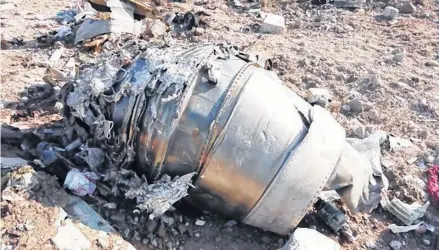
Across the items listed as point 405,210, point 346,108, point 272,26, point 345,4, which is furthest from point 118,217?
point 345,4

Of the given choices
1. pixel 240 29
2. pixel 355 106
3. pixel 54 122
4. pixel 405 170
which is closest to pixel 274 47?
pixel 240 29

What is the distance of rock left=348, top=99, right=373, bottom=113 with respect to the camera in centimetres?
521

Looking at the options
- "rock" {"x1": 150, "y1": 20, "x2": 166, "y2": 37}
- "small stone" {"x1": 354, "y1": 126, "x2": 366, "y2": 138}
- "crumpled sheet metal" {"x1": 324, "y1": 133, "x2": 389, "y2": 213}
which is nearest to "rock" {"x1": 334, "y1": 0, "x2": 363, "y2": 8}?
"rock" {"x1": 150, "y1": 20, "x2": 166, "y2": 37}

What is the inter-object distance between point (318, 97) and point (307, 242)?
1862 millimetres

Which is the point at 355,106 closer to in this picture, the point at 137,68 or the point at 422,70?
the point at 422,70

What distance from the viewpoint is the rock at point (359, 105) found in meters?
5.21

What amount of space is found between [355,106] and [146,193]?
8.67 feet

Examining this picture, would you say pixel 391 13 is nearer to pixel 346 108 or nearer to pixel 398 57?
pixel 398 57

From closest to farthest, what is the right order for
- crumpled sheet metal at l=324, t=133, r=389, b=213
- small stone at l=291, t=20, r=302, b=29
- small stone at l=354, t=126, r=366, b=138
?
crumpled sheet metal at l=324, t=133, r=389, b=213 < small stone at l=354, t=126, r=366, b=138 < small stone at l=291, t=20, r=302, b=29

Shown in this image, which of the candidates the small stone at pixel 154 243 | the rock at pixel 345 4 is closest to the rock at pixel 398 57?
the rock at pixel 345 4

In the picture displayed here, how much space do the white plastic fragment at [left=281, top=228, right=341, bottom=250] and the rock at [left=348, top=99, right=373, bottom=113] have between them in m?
2.08

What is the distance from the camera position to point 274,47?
20.8 ft

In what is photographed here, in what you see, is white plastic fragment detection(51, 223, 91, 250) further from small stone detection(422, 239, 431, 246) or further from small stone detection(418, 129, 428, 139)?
small stone detection(418, 129, 428, 139)

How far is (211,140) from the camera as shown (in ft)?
10.9
